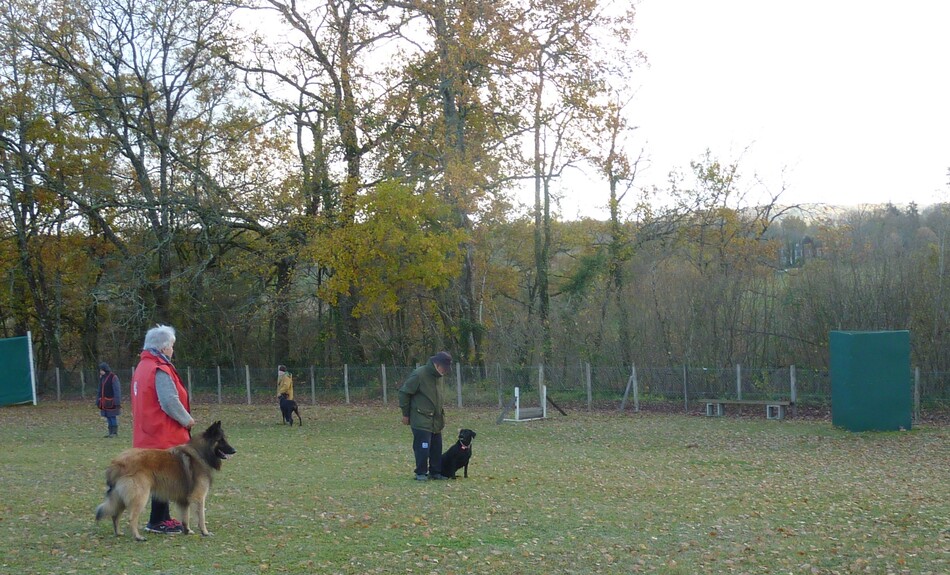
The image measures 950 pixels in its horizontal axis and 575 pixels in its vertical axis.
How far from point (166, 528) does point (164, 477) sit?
2.20 ft

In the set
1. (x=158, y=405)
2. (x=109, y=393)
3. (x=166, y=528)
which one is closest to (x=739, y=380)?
(x=109, y=393)

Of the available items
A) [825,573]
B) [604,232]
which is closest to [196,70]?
[604,232]

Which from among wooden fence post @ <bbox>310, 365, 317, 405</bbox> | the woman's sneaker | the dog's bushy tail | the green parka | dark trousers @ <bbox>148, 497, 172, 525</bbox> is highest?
the green parka

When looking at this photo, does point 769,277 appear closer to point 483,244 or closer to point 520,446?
point 483,244

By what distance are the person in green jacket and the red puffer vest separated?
3923mm

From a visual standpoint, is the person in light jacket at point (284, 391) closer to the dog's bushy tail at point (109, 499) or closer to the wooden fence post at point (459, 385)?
the wooden fence post at point (459, 385)

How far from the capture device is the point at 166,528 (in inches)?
325

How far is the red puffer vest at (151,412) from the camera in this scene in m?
8.00

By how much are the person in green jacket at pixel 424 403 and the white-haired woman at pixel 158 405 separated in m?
3.91

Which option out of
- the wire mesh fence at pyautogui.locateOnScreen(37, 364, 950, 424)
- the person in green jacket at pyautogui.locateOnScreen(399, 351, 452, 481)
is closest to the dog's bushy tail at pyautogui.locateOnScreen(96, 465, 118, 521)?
the person in green jacket at pyautogui.locateOnScreen(399, 351, 452, 481)

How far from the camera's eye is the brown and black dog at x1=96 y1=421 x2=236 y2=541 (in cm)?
769

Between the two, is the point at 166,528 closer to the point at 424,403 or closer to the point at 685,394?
the point at 424,403

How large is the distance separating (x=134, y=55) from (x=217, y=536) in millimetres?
27767

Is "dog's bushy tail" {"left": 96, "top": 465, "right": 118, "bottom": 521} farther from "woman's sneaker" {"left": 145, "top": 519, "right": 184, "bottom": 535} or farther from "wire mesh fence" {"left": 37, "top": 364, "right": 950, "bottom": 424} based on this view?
"wire mesh fence" {"left": 37, "top": 364, "right": 950, "bottom": 424}
